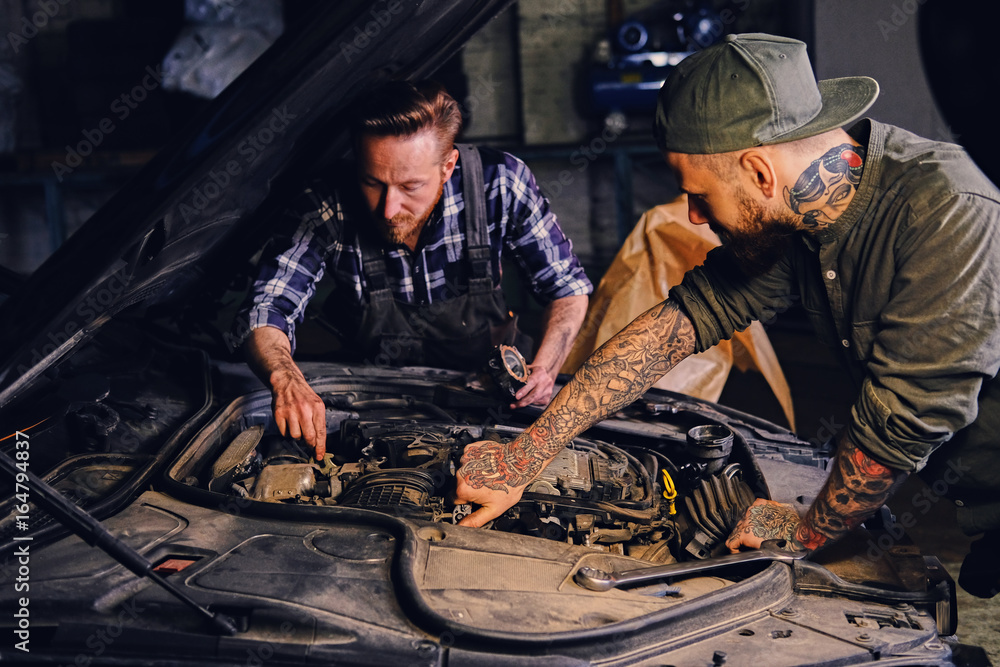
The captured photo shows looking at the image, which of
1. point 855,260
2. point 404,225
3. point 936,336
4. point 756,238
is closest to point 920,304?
point 936,336

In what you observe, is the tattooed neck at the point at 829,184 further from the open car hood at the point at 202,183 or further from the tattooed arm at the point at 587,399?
the open car hood at the point at 202,183

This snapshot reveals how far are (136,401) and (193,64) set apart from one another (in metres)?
4.31

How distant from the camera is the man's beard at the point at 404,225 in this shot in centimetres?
226

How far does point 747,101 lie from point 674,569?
0.78m

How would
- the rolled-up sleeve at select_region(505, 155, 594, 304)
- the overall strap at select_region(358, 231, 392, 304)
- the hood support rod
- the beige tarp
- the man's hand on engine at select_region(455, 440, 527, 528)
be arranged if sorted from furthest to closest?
the beige tarp → the rolled-up sleeve at select_region(505, 155, 594, 304) → the overall strap at select_region(358, 231, 392, 304) → the man's hand on engine at select_region(455, 440, 527, 528) → the hood support rod

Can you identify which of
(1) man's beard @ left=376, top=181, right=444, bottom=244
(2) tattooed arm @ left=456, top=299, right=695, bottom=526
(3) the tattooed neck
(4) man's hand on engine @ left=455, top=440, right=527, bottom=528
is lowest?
(4) man's hand on engine @ left=455, top=440, right=527, bottom=528

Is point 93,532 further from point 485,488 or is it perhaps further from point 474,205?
point 474,205

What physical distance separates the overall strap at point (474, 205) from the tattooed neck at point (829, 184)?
1161mm

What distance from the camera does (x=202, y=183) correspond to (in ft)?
4.84

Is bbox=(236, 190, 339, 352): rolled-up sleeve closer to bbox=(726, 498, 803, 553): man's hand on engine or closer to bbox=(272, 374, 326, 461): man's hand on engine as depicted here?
bbox=(272, 374, 326, 461): man's hand on engine

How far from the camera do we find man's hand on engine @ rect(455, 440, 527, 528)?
156 centimetres

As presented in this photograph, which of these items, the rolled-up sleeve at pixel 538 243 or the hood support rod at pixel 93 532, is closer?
the hood support rod at pixel 93 532

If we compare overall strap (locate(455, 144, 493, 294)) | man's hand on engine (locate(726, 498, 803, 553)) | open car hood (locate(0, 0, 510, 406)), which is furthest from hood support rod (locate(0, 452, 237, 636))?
overall strap (locate(455, 144, 493, 294))

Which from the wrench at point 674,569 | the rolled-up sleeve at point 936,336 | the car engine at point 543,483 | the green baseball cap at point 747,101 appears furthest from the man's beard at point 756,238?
the wrench at point 674,569
